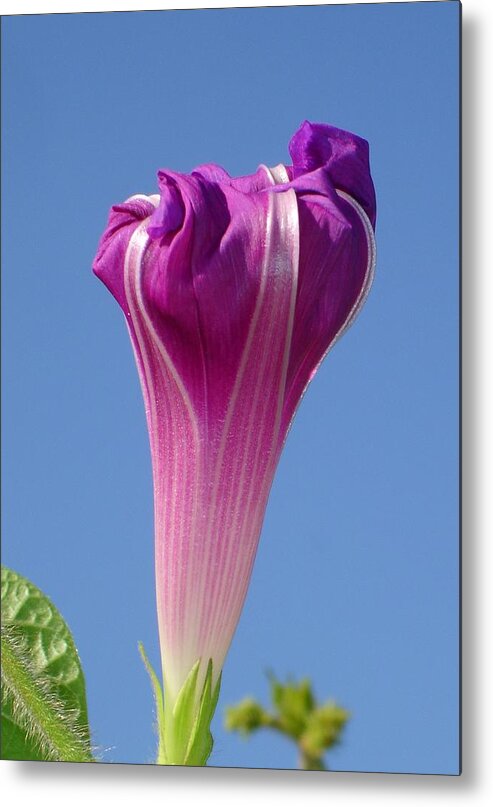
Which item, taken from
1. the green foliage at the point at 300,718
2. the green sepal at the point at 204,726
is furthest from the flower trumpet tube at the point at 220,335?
the green foliage at the point at 300,718

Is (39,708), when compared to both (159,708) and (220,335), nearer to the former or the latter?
(159,708)

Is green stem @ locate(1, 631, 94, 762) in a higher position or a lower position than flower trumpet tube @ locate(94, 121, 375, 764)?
lower

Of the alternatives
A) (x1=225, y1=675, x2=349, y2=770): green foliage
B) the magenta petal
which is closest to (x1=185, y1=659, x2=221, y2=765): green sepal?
(x1=225, y1=675, x2=349, y2=770): green foliage

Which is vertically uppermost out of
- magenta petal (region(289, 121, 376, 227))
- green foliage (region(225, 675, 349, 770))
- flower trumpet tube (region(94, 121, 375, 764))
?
magenta petal (region(289, 121, 376, 227))

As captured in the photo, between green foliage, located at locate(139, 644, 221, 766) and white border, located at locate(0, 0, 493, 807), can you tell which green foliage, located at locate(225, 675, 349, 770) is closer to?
white border, located at locate(0, 0, 493, 807)

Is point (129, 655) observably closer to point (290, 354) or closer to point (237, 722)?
point (237, 722)

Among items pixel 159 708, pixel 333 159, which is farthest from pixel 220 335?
pixel 159 708

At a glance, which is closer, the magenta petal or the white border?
the magenta petal

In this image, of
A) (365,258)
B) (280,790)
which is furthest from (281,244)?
(280,790)
